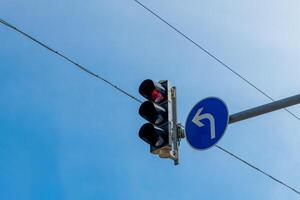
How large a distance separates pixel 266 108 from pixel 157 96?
1.42 meters

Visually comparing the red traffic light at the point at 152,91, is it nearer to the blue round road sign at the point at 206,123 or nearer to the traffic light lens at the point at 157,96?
the traffic light lens at the point at 157,96

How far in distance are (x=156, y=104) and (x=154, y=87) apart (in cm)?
22

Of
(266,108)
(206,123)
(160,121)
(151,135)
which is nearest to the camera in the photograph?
(266,108)

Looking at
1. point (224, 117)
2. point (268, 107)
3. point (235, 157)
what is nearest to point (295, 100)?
point (268, 107)

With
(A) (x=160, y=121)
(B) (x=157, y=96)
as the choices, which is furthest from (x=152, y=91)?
(A) (x=160, y=121)

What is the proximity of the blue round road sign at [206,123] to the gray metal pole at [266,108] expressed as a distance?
204 millimetres

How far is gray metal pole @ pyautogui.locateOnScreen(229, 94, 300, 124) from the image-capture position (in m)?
6.23

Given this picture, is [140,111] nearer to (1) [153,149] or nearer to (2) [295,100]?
→ (1) [153,149]

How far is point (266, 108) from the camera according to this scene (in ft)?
21.2

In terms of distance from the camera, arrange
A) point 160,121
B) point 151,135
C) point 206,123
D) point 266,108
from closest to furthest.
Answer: point 266,108 → point 151,135 → point 160,121 → point 206,123

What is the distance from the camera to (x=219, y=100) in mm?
7273

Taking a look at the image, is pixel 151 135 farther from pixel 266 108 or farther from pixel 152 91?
pixel 266 108

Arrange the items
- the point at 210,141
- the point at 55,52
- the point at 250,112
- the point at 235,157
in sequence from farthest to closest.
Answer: the point at 235,157 < the point at 55,52 < the point at 210,141 < the point at 250,112

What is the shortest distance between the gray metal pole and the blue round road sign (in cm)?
20
